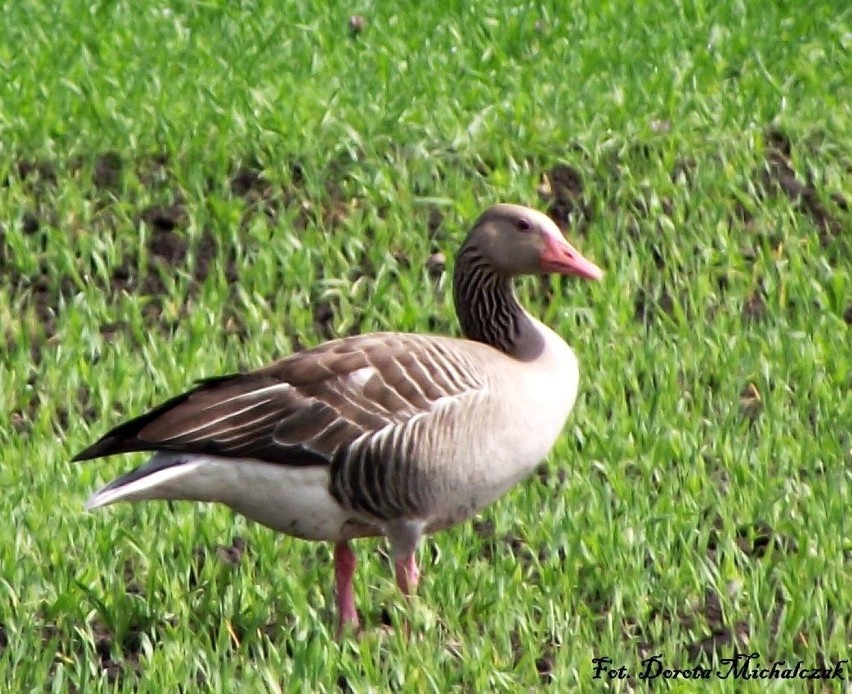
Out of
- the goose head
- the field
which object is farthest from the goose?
the goose head

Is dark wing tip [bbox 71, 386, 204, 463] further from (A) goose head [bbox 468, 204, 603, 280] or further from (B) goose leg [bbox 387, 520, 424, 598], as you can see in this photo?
(A) goose head [bbox 468, 204, 603, 280]

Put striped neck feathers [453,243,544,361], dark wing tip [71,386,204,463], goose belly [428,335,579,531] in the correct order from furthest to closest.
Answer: striped neck feathers [453,243,544,361], goose belly [428,335,579,531], dark wing tip [71,386,204,463]

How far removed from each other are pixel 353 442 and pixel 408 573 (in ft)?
1.53

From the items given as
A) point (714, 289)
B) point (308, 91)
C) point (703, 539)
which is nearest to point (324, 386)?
point (703, 539)

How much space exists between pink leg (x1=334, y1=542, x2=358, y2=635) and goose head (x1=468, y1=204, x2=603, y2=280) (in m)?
1.16

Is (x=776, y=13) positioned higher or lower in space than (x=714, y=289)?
higher

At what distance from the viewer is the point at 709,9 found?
1082cm

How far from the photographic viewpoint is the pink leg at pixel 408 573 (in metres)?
5.85

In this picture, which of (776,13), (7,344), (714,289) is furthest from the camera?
(776,13)

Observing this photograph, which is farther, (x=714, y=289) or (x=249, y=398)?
(x=714, y=289)

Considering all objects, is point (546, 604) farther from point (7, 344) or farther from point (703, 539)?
point (7, 344)

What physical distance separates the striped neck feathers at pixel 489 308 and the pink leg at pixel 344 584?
935 mm

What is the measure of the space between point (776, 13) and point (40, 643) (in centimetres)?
672

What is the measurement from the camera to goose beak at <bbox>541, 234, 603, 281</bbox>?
637 cm
